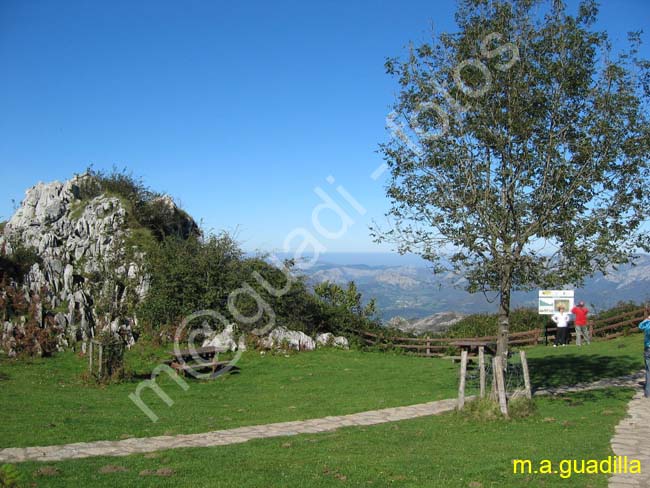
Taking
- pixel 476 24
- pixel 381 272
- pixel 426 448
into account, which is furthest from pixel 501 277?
pixel 381 272

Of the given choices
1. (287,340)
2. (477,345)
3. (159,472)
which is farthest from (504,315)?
(287,340)

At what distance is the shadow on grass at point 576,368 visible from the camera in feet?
57.6

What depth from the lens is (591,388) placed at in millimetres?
16016

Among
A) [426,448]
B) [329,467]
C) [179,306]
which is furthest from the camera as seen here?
[179,306]

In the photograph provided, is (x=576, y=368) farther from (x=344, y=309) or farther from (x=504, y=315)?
(x=344, y=309)

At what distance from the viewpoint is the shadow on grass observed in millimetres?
17547

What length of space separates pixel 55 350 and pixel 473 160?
18.0m

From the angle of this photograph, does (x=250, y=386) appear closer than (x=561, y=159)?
No

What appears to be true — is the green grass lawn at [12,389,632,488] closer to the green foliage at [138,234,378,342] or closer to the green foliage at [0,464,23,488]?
the green foliage at [0,464,23,488]

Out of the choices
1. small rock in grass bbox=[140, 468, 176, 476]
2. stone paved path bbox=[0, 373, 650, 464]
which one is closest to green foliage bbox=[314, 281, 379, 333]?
stone paved path bbox=[0, 373, 650, 464]

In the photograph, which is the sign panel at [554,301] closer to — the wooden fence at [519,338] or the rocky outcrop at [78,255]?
the wooden fence at [519,338]

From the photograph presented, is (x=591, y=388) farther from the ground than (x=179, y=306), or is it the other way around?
(x=179, y=306)

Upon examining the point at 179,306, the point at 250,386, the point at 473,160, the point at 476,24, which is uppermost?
the point at 476,24

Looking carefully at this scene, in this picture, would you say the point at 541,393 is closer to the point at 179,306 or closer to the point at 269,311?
the point at 269,311
